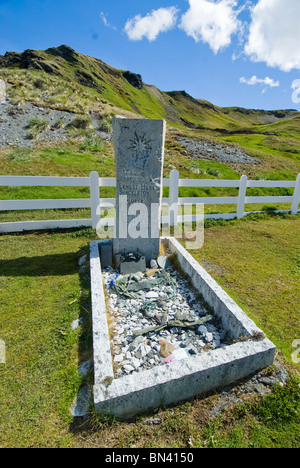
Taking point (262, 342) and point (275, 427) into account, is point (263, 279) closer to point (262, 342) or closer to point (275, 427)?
point (262, 342)

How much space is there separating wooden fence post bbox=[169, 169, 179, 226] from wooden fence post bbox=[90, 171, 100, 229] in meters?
2.02

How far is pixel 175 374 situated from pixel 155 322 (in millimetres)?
1057

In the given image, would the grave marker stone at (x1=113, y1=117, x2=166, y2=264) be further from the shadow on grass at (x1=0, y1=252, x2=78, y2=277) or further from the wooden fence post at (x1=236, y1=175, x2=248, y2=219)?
the wooden fence post at (x1=236, y1=175, x2=248, y2=219)

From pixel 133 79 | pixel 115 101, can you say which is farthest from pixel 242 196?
pixel 133 79

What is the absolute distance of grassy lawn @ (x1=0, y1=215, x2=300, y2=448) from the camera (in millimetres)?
1932

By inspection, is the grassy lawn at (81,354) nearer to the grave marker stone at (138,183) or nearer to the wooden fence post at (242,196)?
the grave marker stone at (138,183)

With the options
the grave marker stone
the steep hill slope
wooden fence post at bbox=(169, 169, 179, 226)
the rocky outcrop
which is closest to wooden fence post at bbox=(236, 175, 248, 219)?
wooden fence post at bbox=(169, 169, 179, 226)

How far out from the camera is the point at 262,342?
8.09ft

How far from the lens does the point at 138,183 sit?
453 centimetres

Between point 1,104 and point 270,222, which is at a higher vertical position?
point 1,104

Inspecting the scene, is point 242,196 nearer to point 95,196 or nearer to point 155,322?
point 95,196

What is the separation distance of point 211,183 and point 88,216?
406cm

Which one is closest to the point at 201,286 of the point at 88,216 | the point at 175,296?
the point at 175,296

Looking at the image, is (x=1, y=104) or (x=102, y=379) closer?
(x=102, y=379)
